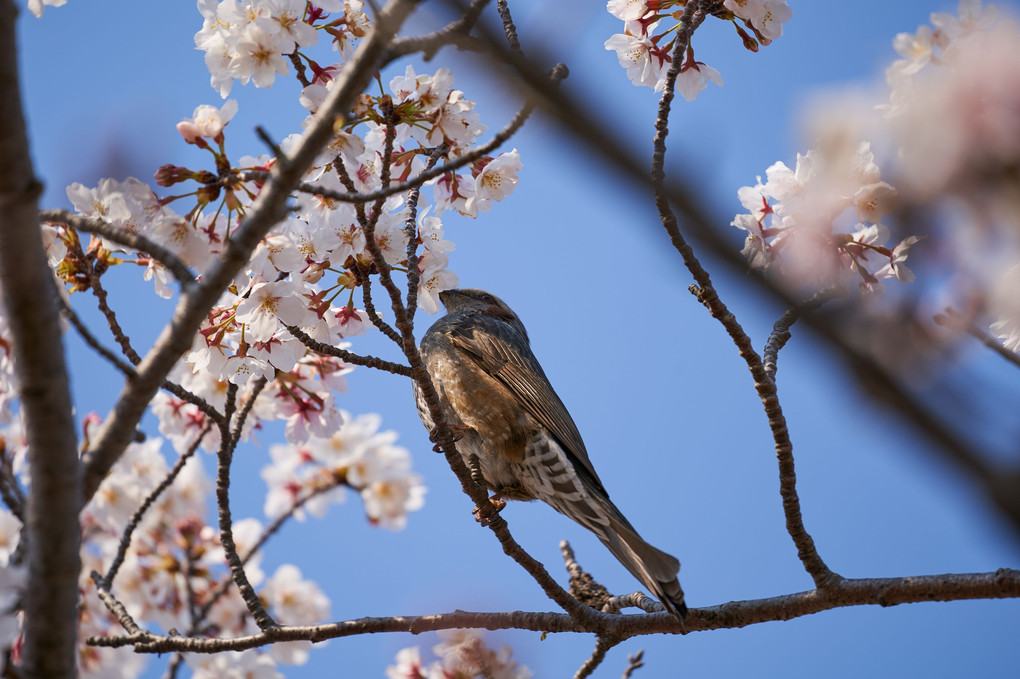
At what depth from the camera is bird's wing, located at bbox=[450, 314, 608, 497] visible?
4.28 m

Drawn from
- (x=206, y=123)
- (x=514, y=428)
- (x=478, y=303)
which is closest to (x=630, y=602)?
(x=514, y=428)

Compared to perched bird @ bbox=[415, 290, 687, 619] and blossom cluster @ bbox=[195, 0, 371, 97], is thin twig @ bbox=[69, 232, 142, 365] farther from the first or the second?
perched bird @ bbox=[415, 290, 687, 619]

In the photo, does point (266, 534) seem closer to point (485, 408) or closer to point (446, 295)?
point (485, 408)

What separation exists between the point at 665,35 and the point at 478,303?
2.96 meters

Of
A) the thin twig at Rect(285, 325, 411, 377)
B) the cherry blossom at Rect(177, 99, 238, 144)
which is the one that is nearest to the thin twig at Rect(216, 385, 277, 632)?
the thin twig at Rect(285, 325, 411, 377)

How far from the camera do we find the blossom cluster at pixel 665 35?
9.66ft

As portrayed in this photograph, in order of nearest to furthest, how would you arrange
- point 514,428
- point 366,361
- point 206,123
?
point 206,123
point 366,361
point 514,428

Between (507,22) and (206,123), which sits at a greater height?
(507,22)

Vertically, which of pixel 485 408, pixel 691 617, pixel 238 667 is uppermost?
pixel 485 408

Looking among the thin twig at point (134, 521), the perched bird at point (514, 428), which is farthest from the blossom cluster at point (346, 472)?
the thin twig at point (134, 521)

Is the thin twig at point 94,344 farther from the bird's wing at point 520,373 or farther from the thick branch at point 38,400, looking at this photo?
the bird's wing at point 520,373

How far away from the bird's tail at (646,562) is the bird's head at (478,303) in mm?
2216

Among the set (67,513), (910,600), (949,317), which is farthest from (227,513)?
(949,317)

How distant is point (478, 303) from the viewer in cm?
582
